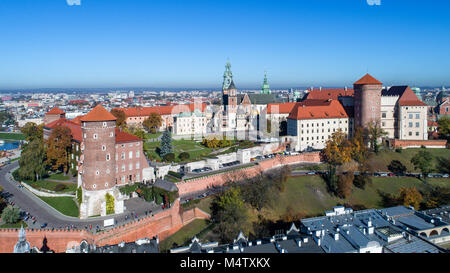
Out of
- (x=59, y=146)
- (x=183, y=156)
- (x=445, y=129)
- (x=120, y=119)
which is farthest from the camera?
(x=120, y=119)

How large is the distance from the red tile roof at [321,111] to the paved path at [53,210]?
30305 mm

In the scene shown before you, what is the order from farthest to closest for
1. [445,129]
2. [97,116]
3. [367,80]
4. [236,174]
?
[445,129], [367,80], [236,174], [97,116]

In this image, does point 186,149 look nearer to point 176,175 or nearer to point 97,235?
point 176,175

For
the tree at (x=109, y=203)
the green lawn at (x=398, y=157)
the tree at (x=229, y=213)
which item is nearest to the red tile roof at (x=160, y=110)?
the green lawn at (x=398, y=157)

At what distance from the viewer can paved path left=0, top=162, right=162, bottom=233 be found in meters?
Result: 30.2

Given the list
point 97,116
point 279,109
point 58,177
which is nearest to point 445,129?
point 279,109

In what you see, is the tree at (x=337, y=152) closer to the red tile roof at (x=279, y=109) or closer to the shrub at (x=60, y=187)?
the red tile roof at (x=279, y=109)

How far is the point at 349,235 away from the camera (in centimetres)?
2436

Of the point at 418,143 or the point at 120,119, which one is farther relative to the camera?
the point at 120,119

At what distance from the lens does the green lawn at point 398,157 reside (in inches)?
1980

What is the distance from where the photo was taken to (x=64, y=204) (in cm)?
3447

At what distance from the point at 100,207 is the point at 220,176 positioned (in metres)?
13.8

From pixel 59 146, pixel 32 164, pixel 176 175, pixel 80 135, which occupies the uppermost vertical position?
pixel 80 135

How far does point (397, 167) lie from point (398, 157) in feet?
11.7
